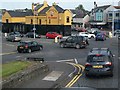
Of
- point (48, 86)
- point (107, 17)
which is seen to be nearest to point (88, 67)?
point (48, 86)

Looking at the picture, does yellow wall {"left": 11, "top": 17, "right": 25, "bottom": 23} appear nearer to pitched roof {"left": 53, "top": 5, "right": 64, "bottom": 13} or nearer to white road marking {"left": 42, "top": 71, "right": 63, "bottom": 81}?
pitched roof {"left": 53, "top": 5, "right": 64, "bottom": 13}

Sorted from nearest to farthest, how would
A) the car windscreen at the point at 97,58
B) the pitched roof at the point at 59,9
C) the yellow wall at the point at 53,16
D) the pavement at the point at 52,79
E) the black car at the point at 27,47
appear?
the pavement at the point at 52,79 → the car windscreen at the point at 97,58 → the black car at the point at 27,47 → the pitched roof at the point at 59,9 → the yellow wall at the point at 53,16

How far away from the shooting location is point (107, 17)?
112312mm

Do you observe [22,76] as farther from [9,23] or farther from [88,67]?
[9,23]

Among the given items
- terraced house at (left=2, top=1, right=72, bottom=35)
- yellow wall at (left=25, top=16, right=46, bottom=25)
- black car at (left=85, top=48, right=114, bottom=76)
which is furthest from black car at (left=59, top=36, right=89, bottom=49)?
yellow wall at (left=25, top=16, right=46, bottom=25)

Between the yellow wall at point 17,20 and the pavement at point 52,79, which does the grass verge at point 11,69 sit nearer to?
the pavement at point 52,79

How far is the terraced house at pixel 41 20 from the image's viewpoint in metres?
78.0

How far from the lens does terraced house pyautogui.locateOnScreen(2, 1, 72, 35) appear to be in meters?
78.0

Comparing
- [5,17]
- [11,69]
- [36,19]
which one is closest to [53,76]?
[11,69]

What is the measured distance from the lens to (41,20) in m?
82.4

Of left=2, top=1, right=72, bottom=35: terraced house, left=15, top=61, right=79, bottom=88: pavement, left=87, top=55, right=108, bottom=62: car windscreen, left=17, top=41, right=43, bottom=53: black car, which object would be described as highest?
left=2, top=1, right=72, bottom=35: terraced house

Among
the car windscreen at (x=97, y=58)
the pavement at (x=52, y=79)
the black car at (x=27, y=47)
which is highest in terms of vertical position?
the car windscreen at (x=97, y=58)

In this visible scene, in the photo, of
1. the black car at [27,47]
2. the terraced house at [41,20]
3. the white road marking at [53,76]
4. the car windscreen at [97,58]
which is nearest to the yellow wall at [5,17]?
the terraced house at [41,20]

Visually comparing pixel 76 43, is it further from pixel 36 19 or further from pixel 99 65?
pixel 36 19
